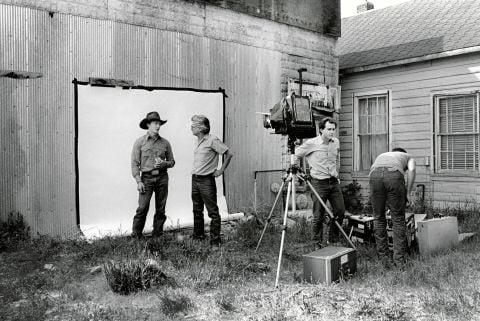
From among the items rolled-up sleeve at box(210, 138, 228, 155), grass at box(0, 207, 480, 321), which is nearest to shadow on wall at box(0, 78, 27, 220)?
grass at box(0, 207, 480, 321)

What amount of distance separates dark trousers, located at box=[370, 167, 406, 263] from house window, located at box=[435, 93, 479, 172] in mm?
4869

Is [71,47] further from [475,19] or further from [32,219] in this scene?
[475,19]

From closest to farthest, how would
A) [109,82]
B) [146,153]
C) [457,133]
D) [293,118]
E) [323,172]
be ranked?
[293,118]
[323,172]
[146,153]
[109,82]
[457,133]

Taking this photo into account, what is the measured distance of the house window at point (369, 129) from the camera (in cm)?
1154

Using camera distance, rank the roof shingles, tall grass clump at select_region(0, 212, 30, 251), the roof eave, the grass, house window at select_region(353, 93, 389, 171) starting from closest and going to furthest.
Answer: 1. the grass
2. tall grass clump at select_region(0, 212, 30, 251)
3. the roof eave
4. the roof shingles
5. house window at select_region(353, 93, 389, 171)

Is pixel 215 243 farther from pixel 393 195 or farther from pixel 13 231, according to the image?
pixel 13 231

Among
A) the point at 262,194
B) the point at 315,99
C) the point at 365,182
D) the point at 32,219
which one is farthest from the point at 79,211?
the point at 365,182

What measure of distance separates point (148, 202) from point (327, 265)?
2894 millimetres

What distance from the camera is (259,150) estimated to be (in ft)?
32.6

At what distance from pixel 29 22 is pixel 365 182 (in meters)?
7.88

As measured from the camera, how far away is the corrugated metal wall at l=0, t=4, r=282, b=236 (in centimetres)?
706

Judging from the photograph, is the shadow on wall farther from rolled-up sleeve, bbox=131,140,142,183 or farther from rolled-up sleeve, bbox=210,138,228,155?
rolled-up sleeve, bbox=210,138,228,155

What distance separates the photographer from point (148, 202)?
6.98 metres

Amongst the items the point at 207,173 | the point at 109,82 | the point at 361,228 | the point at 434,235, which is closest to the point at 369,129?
the point at 361,228
